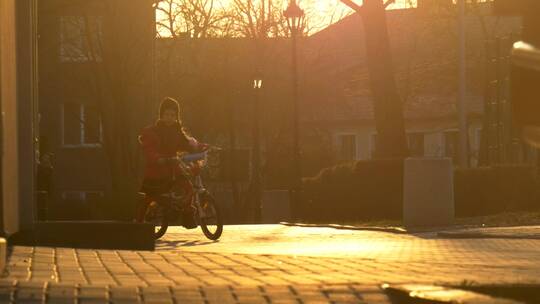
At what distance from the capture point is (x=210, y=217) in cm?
1603

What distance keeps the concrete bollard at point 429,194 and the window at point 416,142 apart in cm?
5379

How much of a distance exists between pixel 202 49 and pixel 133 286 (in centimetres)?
4613

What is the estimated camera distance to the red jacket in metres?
15.5

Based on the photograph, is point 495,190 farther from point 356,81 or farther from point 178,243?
point 356,81

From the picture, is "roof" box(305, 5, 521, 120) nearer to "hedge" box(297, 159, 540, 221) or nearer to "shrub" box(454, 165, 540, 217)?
"hedge" box(297, 159, 540, 221)

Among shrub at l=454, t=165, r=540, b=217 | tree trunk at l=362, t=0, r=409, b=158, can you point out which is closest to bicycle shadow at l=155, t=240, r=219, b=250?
shrub at l=454, t=165, r=540, b=217

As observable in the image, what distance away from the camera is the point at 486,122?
34.0m

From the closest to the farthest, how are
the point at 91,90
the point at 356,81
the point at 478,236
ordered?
the point at 478,236, the point at 91,90, the point at 356,81

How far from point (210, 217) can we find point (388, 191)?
13993 millimetres

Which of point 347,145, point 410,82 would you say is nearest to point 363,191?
point 410,82

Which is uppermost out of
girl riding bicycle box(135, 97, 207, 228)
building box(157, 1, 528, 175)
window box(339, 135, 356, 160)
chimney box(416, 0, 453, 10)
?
chimney box(416, 0, 453, 10)

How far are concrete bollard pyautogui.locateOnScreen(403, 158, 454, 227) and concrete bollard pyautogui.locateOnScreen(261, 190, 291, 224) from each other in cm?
1887

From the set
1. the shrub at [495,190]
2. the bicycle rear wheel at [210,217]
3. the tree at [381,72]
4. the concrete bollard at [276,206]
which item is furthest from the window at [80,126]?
the bicycle rear wheel at [210,217]

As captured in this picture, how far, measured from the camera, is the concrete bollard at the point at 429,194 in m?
20.5
